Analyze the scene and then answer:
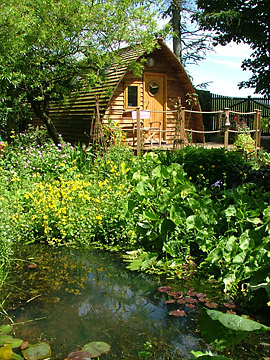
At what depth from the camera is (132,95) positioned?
44.8 feet

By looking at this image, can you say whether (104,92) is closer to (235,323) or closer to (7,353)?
(7,353)

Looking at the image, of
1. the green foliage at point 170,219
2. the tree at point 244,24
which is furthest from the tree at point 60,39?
the tree at point 244,24

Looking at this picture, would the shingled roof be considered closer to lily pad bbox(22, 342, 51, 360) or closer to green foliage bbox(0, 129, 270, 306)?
green foliage bbox(0, 129, 270, 306)

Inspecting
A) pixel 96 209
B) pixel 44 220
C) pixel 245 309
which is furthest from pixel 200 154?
pixel 245 309

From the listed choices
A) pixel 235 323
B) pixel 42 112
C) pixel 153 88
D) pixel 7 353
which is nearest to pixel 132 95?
pixel 153 88

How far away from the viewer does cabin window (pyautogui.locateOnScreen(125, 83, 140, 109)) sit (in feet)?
43.8

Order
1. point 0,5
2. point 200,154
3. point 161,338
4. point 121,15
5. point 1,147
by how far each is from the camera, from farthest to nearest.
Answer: point 121,15 → point 0,5 → point 1,147 → point 200,154 → point 161,338

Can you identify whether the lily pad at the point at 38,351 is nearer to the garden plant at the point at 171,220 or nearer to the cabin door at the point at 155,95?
the garden plant at the point at 171,220

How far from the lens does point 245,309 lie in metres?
3.75

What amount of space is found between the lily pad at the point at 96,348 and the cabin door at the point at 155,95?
37.5 feet

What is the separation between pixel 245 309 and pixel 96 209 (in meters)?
2.64

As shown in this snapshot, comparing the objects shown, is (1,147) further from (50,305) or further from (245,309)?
(245,309)

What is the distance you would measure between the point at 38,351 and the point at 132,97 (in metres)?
11.4

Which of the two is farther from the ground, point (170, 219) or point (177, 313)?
point (170, 219)
